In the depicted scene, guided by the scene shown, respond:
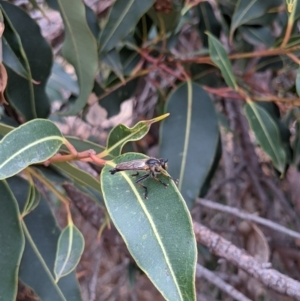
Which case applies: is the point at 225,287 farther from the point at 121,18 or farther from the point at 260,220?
the point at 121,18

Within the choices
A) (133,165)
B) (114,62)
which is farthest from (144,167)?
(114,62)

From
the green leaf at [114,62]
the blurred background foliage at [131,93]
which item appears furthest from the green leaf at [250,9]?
the green leaf at [114,62]

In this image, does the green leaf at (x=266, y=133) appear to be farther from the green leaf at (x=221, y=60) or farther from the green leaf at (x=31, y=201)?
the green leaf at (x=31, y=201)

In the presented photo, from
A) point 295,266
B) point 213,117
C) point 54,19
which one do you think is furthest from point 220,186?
point 54,19

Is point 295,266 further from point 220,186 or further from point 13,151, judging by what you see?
point 13,151

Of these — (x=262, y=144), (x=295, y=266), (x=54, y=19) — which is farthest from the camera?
(x=295, y=266)

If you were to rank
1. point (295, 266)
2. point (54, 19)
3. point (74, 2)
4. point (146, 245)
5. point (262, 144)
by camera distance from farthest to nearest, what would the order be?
point (295, 266) → point (54, 19) → point (262, 144) → point (74, 2) → point (146, 245)

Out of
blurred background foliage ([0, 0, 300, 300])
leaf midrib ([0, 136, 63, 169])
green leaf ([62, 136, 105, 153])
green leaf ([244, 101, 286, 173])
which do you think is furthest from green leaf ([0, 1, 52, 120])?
green leaf ([244, 101, 286, 173])
